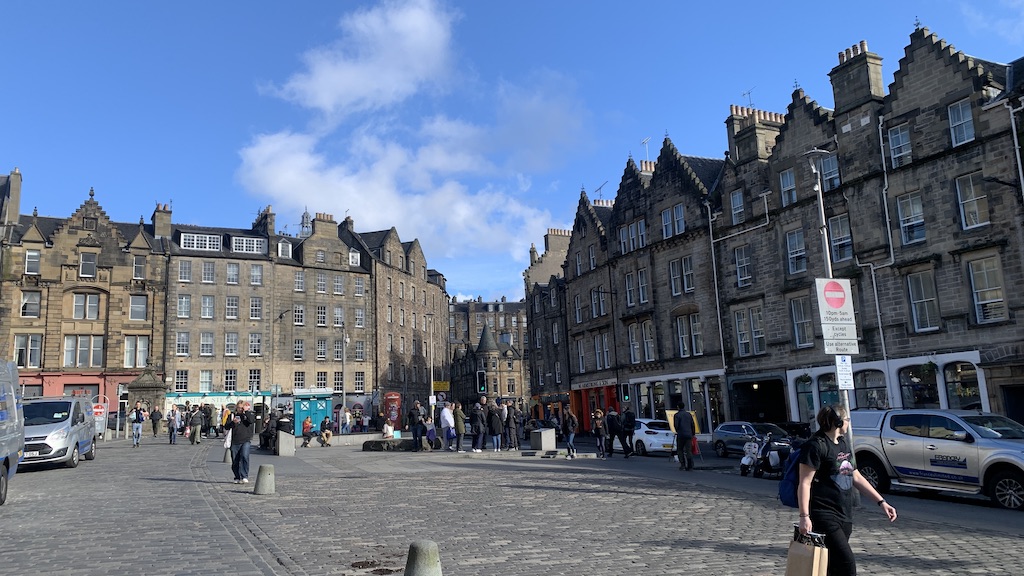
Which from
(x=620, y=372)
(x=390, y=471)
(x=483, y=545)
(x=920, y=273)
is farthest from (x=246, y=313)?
(x=483, y=545)

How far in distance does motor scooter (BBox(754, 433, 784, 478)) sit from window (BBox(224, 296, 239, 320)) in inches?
1916

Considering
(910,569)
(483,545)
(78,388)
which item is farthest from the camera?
(78,388)

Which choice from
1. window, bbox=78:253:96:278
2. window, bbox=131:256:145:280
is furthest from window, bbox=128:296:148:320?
window, bbox=78:253:96:278

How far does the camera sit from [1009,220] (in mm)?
23547

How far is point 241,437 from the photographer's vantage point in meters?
16.4

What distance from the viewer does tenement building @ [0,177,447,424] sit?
5319 centimetres

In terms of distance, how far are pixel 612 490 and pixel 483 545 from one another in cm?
687

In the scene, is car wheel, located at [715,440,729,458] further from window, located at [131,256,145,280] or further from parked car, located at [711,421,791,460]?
window, located at [131,256,145,280]

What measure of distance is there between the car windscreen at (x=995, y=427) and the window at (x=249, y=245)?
184ft

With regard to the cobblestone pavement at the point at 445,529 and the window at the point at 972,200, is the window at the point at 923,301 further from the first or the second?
the cobblestone pavement at the point at 445,529

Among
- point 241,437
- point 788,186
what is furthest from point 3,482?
point 788,186

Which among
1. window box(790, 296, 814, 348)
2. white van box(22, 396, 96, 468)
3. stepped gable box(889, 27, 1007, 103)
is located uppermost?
stepped gable box(889, 27, 1007, 103)

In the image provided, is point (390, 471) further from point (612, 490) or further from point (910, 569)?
point (910, 569)

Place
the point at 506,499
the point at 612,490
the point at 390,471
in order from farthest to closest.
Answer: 1. the point at 390,471
2. the point at 612,490
3. the point at 506,499
